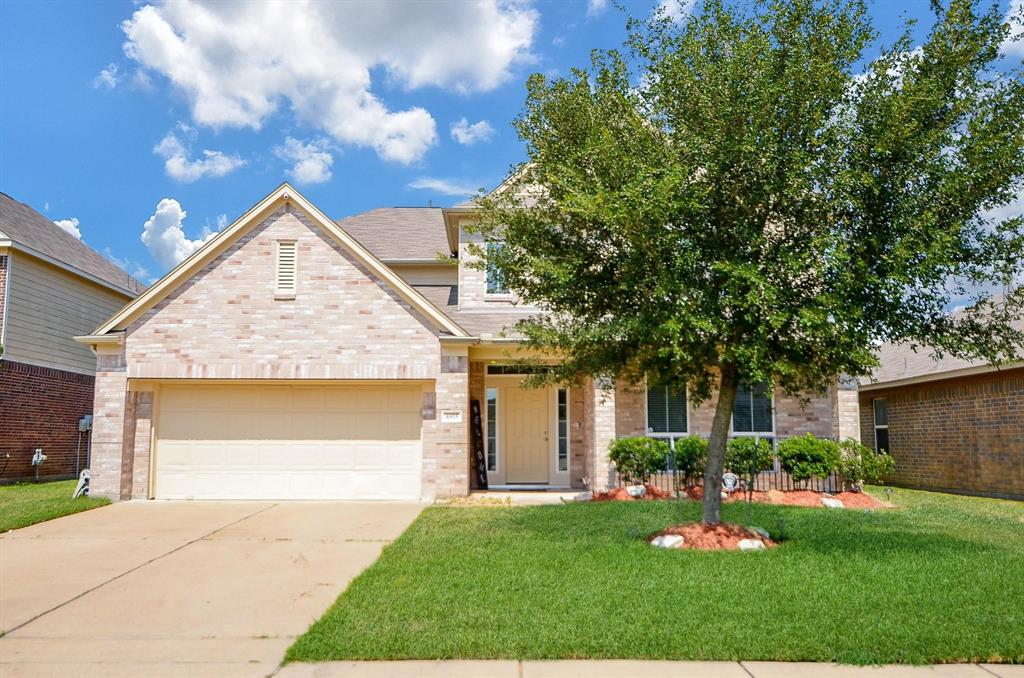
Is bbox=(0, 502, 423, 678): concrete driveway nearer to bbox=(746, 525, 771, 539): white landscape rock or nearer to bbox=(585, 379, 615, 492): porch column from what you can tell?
bbox=(585, 379, 615, 492): porch column

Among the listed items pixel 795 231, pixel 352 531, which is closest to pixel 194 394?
pixel 352 531

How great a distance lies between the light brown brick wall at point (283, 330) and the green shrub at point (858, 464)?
26.4ft

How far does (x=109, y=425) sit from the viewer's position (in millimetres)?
14211

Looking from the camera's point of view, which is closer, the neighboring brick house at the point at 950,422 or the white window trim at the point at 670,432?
the neighboring brick house at the point at 950,422

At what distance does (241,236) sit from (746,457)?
10.6 m

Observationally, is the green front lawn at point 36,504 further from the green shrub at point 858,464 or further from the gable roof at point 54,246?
the green shrub at point 858,464

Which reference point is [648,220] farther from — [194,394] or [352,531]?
[194,394]

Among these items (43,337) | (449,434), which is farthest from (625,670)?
(43,337)

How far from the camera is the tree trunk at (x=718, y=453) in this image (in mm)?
9438

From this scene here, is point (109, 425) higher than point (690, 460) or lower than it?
higher

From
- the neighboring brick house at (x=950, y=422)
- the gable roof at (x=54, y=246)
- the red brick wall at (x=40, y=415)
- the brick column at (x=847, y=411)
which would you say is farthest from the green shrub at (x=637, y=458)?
the gable roof at (x=54, y=246)

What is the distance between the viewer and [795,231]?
29.4ft

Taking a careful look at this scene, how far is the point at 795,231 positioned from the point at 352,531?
7071 mm

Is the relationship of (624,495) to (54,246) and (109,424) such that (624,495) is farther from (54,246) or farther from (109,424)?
(54,246)
